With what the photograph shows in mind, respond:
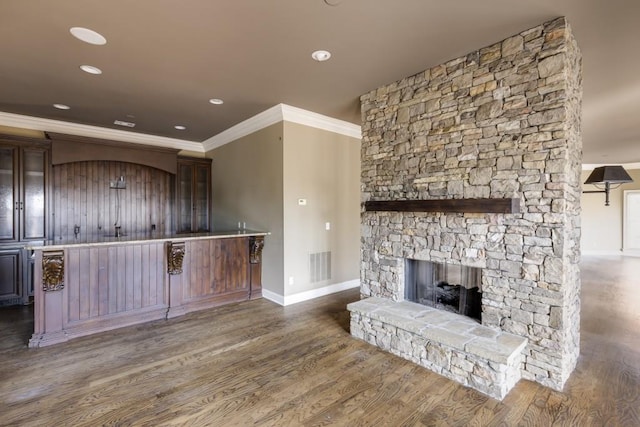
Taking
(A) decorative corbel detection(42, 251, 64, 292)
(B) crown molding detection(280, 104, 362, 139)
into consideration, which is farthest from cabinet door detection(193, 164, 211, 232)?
(A) decorative corbel detection(42, 251, 64, 292)

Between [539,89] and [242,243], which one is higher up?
[539,89]

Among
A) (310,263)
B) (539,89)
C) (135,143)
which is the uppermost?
(135,143)

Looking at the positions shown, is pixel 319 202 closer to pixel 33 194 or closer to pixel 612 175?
pixel 33 194

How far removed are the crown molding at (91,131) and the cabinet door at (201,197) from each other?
0.59 meters

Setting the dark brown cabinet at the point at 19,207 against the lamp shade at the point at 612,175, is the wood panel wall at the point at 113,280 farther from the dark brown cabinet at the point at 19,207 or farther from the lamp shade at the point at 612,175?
the lamp shade at the point at 612,175

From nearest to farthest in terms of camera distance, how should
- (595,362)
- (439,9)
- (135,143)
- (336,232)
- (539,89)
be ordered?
(439,9)
(539,89)
(595,362)
(336,232)
(135,143)

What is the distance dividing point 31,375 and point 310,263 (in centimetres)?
326

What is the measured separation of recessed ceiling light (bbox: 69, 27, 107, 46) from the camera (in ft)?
8.28

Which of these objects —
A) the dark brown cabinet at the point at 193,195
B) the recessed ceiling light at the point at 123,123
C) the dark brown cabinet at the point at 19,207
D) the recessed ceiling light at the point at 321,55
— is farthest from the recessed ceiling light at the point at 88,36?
the dark brown cabinet at the point at 193,195

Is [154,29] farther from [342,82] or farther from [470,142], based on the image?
[470,142]

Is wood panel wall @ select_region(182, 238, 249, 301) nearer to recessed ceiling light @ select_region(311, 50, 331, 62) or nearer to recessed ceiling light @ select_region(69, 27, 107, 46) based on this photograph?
recessed ceiling light @ select_region(69, 27, 107, 46)

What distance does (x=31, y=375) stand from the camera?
263cm

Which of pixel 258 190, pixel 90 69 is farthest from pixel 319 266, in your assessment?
pixel 90 69

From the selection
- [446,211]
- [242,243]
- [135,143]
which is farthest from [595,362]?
[135,143]
